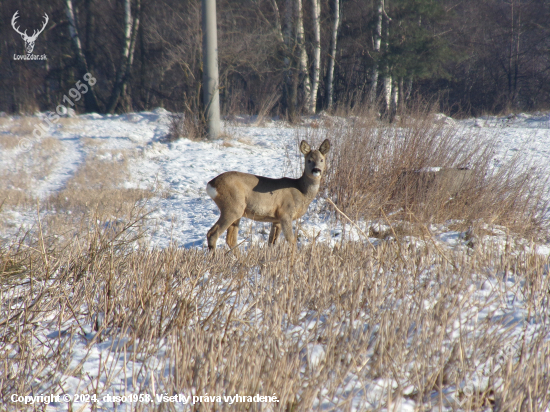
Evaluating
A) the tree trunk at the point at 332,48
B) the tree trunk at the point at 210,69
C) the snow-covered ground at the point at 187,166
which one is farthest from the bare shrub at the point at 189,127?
the tree trunk at the point at 332,48

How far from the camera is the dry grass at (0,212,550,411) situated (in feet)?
6.29

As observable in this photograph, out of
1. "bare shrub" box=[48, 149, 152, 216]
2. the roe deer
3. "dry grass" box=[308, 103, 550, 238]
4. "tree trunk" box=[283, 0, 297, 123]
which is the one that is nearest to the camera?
the roe deer

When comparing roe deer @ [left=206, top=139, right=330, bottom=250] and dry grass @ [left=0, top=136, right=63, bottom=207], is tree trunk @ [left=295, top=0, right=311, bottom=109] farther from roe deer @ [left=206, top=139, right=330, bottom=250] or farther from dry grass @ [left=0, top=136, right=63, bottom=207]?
roe deer @ [left=206, top=139, right=330, bottom=250]

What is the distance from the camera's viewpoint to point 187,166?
10469mm

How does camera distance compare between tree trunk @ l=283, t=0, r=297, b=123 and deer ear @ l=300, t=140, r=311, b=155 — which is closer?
deer ear @ l=300, t=140, r=311, b=155

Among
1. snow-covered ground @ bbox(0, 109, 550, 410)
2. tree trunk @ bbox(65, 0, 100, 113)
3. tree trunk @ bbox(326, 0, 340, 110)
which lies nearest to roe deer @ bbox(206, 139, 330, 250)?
snow-covered ground @ bbox(0, 109, 550, 410)

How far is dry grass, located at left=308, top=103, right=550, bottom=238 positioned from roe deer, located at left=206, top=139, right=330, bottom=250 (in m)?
1.64

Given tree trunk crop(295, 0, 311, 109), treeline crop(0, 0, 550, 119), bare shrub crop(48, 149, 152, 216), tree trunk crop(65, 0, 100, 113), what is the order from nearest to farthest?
1. bare shrub crop(48, 149, 152, 216)
2. tree trunk crop(295, 0, 311, 109)
3. treeline crop(0, 0, 550, 119)
4. tree trunk crop(65, 0, 100, 113)

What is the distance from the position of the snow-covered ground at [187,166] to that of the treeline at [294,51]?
4.37m

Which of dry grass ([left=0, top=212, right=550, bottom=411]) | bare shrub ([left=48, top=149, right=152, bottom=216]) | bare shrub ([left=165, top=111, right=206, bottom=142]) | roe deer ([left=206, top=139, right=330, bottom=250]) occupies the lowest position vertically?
bare shrub ([left=48, top=149, right=152, bottom=216])

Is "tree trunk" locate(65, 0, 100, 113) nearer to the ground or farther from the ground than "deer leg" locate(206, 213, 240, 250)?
farther from the ground

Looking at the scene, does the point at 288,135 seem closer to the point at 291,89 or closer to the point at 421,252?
the point at 291,89

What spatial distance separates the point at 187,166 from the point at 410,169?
5.46 m

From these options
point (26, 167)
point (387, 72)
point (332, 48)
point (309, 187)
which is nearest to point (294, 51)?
point (332, 48)
